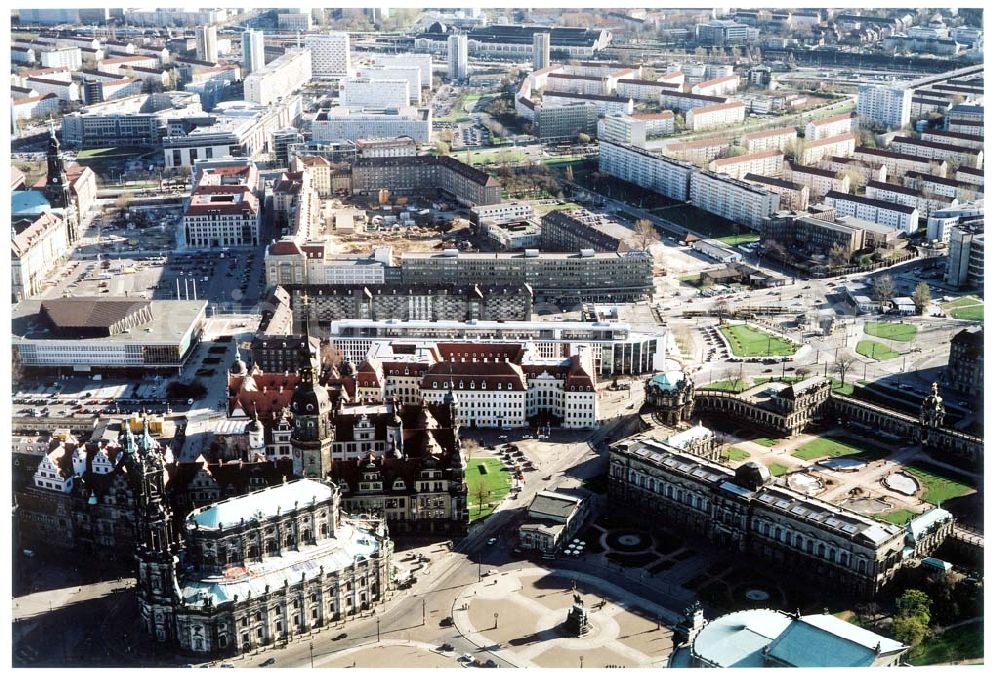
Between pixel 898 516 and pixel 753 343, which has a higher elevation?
pixel 753 343

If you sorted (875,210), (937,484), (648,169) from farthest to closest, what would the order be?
(648,169)
(875,210)
(937,484)

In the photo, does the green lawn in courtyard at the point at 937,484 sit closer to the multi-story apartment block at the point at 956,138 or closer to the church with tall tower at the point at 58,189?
the multi-story apartment block at the point at 956,138

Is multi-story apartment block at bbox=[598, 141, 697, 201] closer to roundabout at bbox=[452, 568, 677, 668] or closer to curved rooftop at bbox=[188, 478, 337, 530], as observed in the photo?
roundabout at bbox=[452, 568, 677, 668]

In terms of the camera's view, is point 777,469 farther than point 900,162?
No

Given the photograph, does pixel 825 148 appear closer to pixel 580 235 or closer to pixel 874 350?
pixel 580 235

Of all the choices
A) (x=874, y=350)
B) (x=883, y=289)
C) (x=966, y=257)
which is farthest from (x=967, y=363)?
(x=966, y=257)
